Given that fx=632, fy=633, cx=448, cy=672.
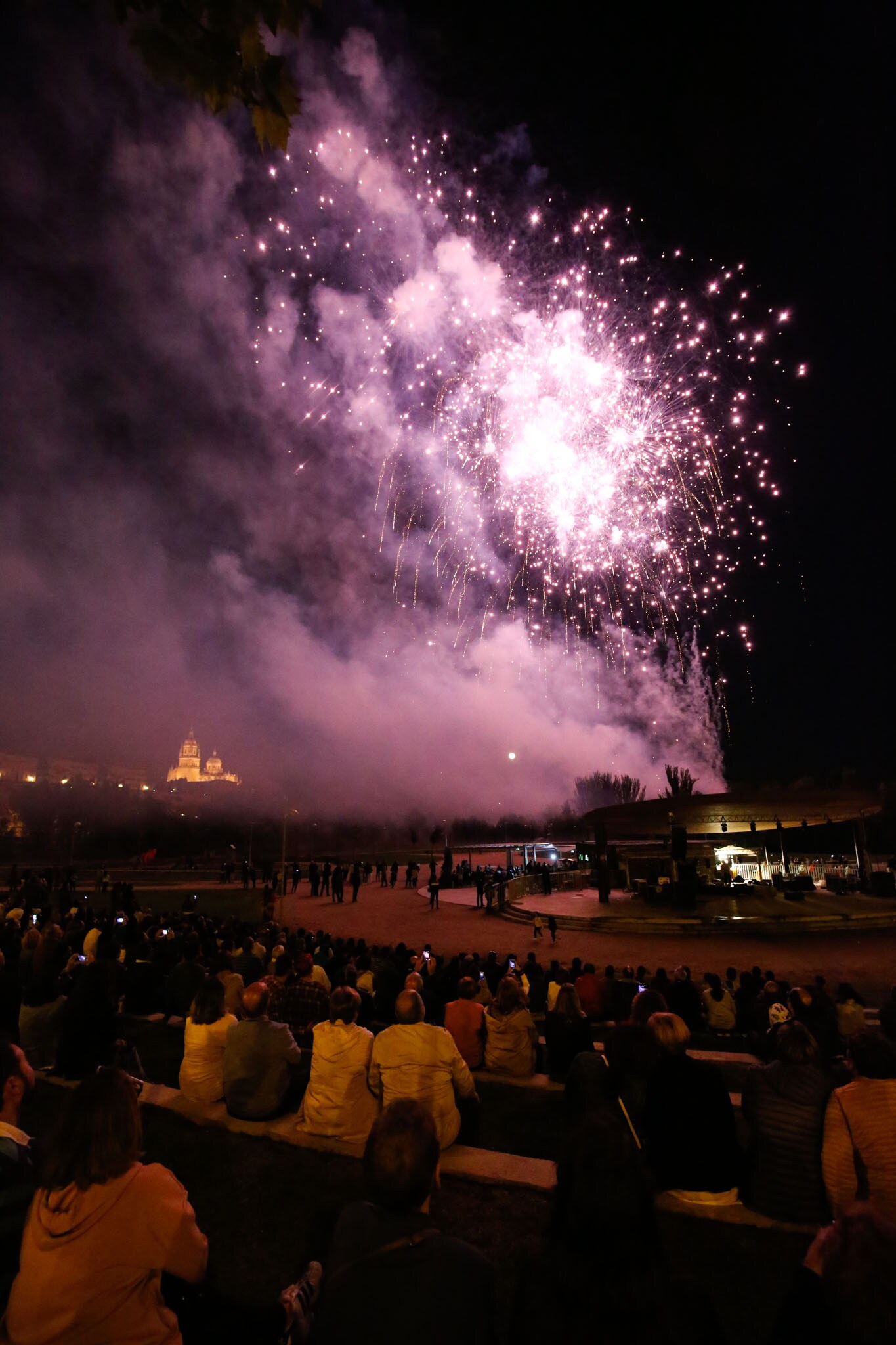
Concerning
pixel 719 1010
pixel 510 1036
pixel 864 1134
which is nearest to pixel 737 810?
pixel 719 1010

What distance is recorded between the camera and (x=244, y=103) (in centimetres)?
371

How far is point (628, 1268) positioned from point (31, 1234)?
7.21 ft

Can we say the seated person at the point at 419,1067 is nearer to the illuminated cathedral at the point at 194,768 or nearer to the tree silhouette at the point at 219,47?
the tree silhouette at the point at 219,47

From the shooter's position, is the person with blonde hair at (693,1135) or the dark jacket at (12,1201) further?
the person with blonde hair at (693,1135)

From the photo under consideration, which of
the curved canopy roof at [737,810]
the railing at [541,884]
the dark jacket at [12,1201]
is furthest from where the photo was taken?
the railing at [541,884]

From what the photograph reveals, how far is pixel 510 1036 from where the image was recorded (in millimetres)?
7105

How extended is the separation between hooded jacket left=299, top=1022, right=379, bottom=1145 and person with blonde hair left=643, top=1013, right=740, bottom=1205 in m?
2.19

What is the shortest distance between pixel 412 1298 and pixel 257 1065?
4.18 m

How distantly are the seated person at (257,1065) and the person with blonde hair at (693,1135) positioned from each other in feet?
10.3

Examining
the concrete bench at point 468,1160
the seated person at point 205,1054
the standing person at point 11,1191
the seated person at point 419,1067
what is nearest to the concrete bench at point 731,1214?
the concrete bench at point 468,1160

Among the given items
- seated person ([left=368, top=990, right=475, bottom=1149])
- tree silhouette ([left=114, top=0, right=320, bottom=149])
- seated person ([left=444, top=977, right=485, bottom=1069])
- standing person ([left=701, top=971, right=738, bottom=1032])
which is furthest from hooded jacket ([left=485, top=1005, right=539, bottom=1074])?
tree silhouette ([left=114, top=0, right=320, bottom=149])

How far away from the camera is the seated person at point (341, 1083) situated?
196 inches

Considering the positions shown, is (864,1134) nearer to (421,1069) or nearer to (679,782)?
(421,1069)

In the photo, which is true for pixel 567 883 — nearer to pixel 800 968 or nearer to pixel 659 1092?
pixel 800 968
